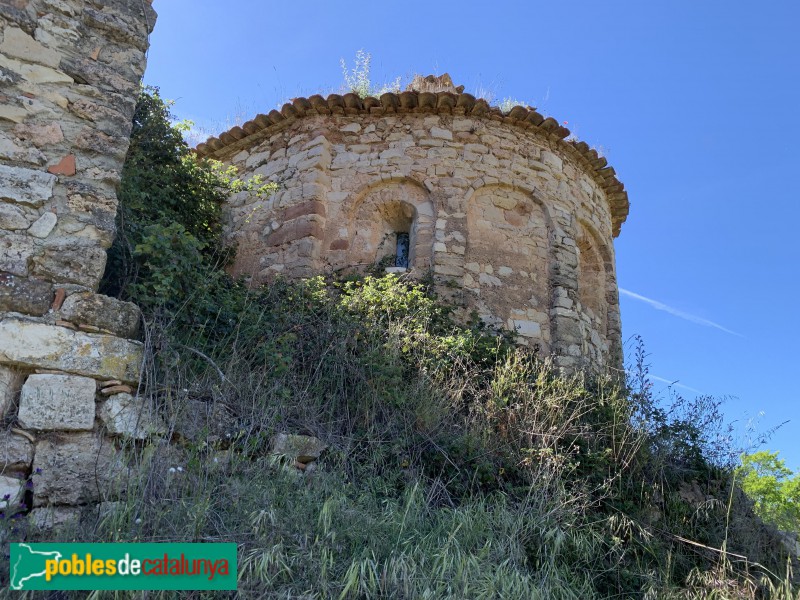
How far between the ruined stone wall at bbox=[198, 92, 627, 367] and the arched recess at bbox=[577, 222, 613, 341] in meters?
0.24

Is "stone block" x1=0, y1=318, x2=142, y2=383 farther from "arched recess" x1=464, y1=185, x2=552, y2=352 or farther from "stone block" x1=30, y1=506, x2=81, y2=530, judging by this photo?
"arched recess" x1=464, y1=185, x2=552, y2=352

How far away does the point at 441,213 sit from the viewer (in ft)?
24.2

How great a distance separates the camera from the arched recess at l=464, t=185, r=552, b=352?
7160 millimetres

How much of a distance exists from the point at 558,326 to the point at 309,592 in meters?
5.34

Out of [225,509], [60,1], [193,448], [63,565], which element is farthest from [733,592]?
[60,1]

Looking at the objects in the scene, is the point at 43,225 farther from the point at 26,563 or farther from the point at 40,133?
the point at 26,563

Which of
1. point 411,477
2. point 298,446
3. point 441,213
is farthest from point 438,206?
point 298,446

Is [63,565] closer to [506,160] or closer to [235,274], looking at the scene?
[235,274]

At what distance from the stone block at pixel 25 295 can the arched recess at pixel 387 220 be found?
4.38m

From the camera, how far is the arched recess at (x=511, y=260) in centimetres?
716

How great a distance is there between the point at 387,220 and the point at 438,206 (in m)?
0.73

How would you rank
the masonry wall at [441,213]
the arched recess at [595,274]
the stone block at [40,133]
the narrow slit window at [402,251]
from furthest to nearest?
the arched recess at [595,274] → the narrow slit window at [402,251] → the masonry wall at [441,213] → the stone block at [40,133]

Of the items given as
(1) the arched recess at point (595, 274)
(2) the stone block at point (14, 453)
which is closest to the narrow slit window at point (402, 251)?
(1) the arched recess at point (595, 274)

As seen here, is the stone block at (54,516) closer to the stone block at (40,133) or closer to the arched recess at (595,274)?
the stone block at (40,133)
